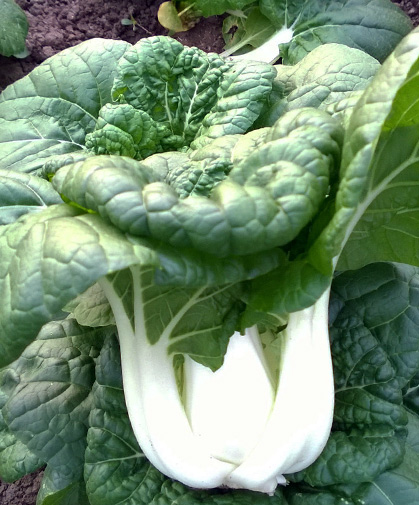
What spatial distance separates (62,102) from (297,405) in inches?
51.1

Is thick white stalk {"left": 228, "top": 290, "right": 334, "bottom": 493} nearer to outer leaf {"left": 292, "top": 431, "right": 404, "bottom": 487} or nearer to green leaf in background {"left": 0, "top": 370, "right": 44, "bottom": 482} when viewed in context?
outer leaf {"left": 292, "top": 431, "right": 404, "bottom": 487}

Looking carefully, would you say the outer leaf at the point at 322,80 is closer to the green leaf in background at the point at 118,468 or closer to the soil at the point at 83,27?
the green leaf in background at the point at 118,468

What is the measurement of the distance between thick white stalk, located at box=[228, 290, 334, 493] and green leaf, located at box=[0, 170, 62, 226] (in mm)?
702

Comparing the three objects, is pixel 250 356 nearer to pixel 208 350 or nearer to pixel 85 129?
pixel 208 350

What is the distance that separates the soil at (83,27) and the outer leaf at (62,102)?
3.31 feet

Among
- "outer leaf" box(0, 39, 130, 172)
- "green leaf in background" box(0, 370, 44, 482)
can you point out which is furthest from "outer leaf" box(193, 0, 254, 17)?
"green leaf in background" box(0, 370, 44, 482)

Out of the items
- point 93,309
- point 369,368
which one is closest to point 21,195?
point 93,309

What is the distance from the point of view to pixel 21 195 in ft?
4.45

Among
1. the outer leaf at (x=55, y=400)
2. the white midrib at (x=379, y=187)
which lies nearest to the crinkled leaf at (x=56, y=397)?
the outer leaf at (x=55, y=400)

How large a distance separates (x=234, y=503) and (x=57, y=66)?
59.8 inches

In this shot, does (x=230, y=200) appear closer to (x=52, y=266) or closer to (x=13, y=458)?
(x=52, y=266)

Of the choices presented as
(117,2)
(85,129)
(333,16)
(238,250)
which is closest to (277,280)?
(238,250)

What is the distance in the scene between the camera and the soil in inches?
110

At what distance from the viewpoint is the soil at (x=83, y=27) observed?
9.13ft
